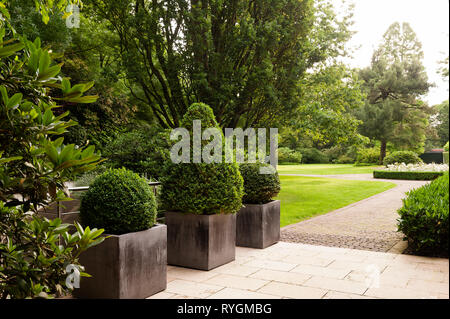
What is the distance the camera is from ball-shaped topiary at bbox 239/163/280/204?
6.57m

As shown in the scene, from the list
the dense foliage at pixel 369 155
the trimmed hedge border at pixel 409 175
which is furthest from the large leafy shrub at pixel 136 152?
the dense foliage at pixel 369 155

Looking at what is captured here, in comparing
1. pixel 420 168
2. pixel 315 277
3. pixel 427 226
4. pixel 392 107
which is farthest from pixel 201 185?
pixel 392 107

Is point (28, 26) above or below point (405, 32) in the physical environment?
above

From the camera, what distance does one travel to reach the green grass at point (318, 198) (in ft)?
35.1

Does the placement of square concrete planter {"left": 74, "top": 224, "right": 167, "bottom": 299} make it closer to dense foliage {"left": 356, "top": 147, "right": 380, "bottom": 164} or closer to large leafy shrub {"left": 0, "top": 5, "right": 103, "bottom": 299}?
large leafy shrub {"left": 0, "top": 5, "right": 103, "bottom": 299}

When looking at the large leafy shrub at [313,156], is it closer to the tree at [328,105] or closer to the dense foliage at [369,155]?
the dense foliage at [369,155]

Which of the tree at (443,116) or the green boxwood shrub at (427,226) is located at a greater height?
the tree at (443,116)

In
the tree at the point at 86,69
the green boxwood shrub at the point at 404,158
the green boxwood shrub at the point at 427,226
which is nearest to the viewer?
the green boxwood shrub at the point at 427,226

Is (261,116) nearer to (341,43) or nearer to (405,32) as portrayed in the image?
(341,43)

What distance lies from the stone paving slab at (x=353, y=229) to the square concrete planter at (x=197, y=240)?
2413 millimetres

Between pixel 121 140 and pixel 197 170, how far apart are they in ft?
14.2

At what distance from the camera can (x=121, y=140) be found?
→ 8945mm
